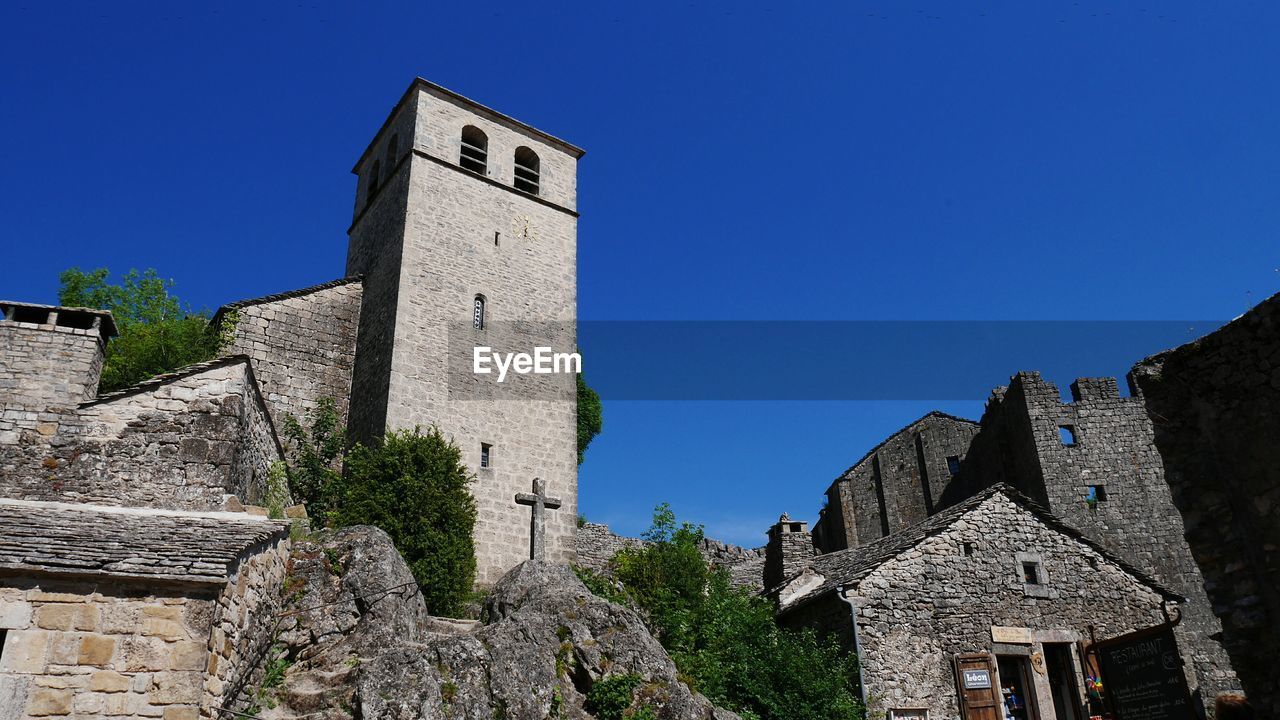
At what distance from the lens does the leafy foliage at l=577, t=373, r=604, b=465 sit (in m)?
27.7

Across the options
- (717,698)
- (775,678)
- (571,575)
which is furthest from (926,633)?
(571,575)

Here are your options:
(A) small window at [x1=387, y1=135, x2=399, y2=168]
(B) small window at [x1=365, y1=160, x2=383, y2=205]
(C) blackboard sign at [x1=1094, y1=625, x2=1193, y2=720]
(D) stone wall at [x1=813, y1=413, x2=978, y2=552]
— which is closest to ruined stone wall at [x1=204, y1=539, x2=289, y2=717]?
(C) blackboard sign at [x1=1094, y1=625, x2=1193, y2=720]

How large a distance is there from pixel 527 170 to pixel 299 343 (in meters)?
8.09

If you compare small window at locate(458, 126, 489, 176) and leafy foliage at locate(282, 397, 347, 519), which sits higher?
small window at locate(458, 126, 489, 176)

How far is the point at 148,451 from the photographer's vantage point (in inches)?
468

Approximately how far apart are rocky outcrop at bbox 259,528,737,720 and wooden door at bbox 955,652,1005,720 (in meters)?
4.47

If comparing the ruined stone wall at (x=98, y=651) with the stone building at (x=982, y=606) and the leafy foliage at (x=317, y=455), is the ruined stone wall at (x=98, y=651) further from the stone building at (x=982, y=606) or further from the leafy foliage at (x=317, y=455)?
the stone building at (x=982, y=606)

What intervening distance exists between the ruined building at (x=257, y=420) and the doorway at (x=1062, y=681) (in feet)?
30.7

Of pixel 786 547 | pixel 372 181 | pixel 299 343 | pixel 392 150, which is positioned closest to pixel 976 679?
pixel 786 547

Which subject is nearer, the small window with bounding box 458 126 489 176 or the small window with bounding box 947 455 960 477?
the small window with bounding box 458 126 489 176

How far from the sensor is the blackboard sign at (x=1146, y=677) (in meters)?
8.53

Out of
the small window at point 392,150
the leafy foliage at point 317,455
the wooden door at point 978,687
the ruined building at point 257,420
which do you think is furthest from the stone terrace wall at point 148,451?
the wooden door at point 978,687

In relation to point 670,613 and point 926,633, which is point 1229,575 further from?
point 670,613

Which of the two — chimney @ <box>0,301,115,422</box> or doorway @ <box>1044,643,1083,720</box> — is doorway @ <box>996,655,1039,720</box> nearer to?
doorway @ <box>1044,643,1083,720</box>
